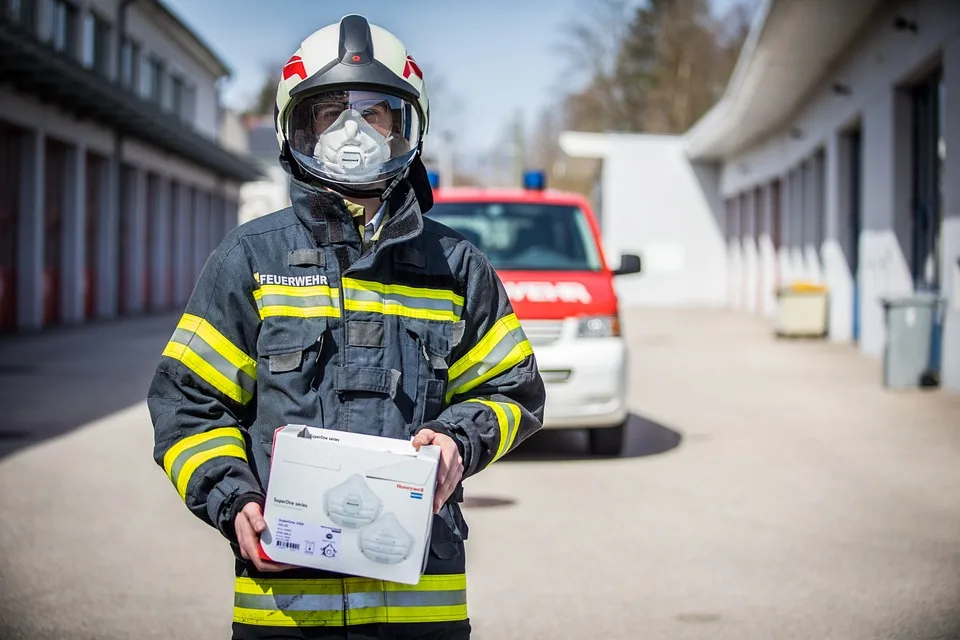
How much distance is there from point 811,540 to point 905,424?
4783 mm

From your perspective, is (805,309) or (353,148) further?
(805,309)

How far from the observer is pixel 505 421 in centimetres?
255

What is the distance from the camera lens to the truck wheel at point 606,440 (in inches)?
350

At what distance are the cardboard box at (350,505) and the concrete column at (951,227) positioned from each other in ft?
37.1

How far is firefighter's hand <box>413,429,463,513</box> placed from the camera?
7.54 ft

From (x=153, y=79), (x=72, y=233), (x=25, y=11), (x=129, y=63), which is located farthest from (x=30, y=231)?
(x=153, y=79)

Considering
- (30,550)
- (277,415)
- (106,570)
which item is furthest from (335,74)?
(30,550)

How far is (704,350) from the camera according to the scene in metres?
19.8

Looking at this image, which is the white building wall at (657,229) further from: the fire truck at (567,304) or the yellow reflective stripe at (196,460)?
the yellow reflective stripe at (196,460)

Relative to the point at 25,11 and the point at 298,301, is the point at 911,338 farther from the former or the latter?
the point at 25,11

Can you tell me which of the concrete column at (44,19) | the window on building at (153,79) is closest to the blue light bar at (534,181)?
the concrete column at (44,19)

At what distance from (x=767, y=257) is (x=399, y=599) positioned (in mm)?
29247

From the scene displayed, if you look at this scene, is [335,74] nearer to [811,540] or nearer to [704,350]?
[811,540]

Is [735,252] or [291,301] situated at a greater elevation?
[735,252]
